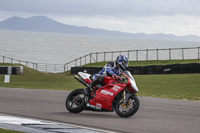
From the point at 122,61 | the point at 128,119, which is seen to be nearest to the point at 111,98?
the point at 128,119

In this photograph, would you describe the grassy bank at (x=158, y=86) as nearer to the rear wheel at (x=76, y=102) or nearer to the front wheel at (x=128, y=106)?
the rear wheel at (x=76, y=102)

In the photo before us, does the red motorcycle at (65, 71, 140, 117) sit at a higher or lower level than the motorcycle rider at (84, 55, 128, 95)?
lower

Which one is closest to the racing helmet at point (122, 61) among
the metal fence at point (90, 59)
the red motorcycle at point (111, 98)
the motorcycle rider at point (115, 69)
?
the motorcycle rider at point (115, 69)

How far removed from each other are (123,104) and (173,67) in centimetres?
2403

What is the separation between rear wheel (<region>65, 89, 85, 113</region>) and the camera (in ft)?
31.9

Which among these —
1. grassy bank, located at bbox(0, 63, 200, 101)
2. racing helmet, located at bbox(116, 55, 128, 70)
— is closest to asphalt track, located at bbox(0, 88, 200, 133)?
racing helmet, located at bbox(116, 55, 128, 70)

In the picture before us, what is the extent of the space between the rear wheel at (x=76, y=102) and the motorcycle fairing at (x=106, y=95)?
1.13 feet

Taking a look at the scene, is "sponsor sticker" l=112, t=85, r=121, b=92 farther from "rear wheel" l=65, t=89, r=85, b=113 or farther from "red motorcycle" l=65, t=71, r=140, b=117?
"rear wheel" l=65, t=89, r=85, b=113

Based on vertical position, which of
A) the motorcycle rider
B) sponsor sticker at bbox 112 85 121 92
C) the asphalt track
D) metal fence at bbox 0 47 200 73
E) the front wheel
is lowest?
the asphalt track

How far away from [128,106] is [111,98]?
490mm

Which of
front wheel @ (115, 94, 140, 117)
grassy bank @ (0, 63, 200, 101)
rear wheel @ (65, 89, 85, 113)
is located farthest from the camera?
grassy bank @ (0, 63, 200, 101)

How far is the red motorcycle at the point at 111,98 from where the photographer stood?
8859mm

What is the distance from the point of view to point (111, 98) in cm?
913

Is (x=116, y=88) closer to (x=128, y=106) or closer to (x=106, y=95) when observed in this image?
(x=106, y=95)
